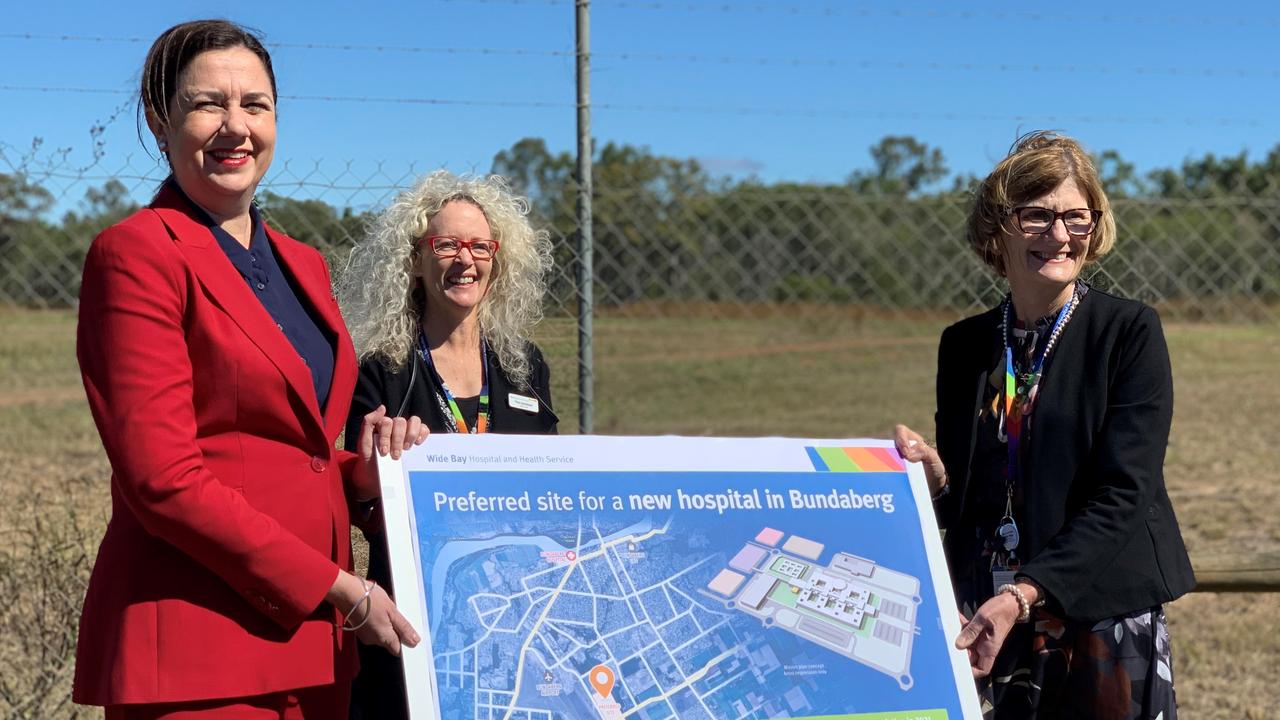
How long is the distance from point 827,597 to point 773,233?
10394 millimetres

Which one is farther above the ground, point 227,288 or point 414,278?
point 227,288

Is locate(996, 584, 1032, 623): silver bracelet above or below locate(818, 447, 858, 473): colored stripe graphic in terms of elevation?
below

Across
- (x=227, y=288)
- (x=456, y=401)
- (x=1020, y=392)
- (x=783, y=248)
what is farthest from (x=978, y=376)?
(x=783, y=248)

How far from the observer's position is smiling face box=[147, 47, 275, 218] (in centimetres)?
223

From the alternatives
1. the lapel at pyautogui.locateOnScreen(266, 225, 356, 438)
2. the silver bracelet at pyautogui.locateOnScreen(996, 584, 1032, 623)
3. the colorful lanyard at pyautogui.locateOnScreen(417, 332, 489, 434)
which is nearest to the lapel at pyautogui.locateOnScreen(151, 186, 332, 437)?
the lapel at pyautogui.locateOnScreen(266, 225, 356, 438)

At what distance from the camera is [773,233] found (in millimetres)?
12844

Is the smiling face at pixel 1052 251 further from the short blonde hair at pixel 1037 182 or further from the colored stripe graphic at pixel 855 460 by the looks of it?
the colored stripe graphic at pixel 855 460

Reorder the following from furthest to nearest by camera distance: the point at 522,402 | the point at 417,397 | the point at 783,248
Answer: the point at 783,248, the point at 522,402, the point at 417,397

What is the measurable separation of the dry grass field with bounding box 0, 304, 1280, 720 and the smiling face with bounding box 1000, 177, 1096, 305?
86.3 inches

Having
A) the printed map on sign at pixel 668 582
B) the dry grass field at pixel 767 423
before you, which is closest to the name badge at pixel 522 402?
the printed map on sign at pixel 668 582

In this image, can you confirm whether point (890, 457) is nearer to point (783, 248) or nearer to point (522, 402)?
point (522, 402)

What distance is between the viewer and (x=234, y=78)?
2.25 meters

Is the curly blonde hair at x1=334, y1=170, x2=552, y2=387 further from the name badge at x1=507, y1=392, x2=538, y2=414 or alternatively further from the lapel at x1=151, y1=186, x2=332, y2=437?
the lapel at x1=151, y1=186, x2=332, y2=437

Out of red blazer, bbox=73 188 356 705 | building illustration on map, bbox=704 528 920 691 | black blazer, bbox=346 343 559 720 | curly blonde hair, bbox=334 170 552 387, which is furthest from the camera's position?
curly blonde hair, bbox=334 170 552 387
